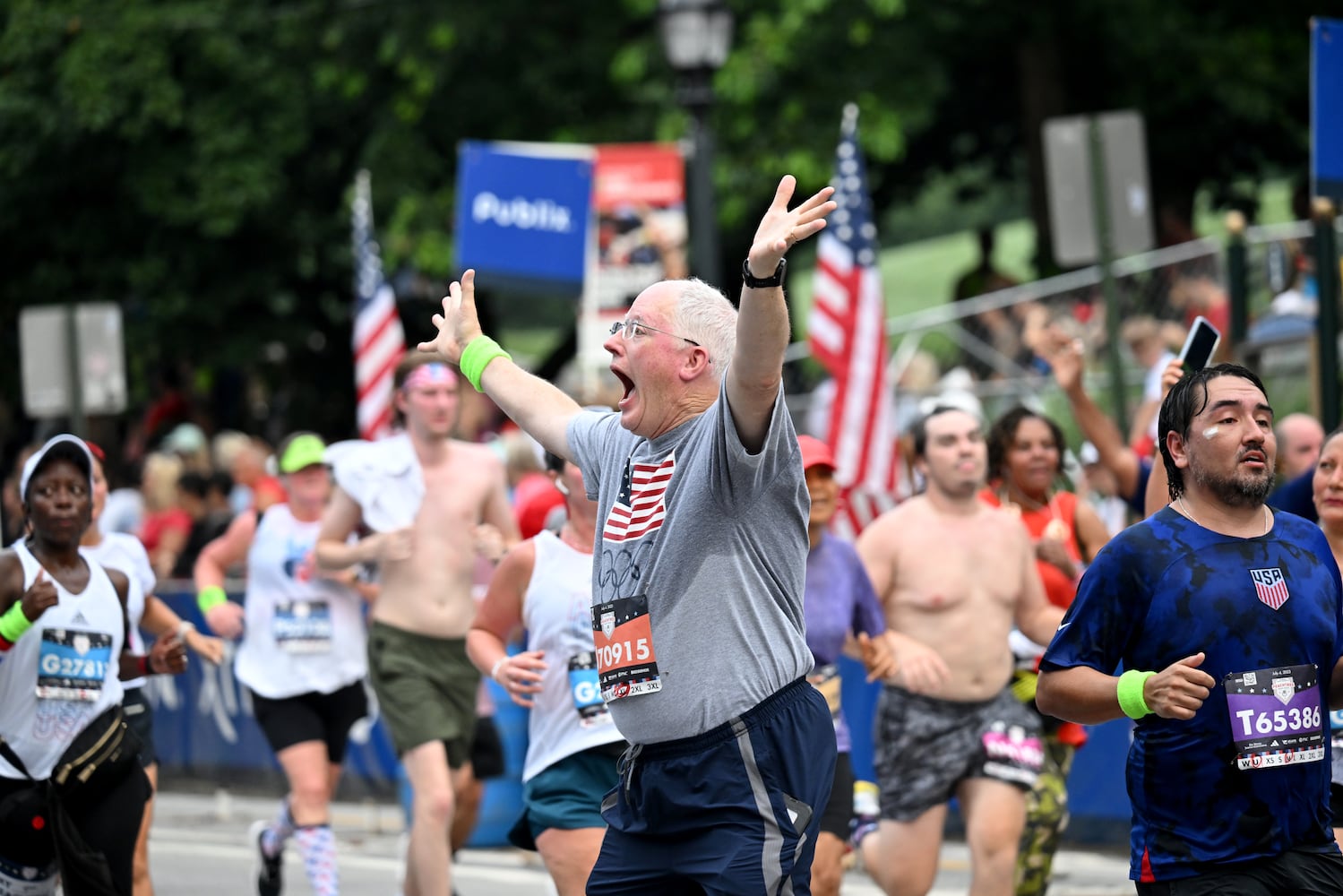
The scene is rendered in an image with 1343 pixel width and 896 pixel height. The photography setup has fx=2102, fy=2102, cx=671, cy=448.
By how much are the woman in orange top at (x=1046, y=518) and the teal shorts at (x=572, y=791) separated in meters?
2.00

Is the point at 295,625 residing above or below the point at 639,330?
below

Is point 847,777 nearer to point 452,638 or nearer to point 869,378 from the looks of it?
point 452,638

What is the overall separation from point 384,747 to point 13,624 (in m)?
7.05

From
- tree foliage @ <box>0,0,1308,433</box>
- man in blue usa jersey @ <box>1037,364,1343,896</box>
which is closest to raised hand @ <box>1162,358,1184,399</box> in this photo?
man in blue usa jersey @ <box>1037,364,1343,896</box>

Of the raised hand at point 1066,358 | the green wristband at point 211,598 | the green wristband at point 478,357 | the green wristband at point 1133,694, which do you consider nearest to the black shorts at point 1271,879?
the green wristband at point 1133,694

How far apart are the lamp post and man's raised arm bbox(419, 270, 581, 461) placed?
29.9 feet

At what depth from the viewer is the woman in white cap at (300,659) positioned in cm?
926

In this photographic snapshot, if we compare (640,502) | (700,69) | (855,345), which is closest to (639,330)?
(640,502)

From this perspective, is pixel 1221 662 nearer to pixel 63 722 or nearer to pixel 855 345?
pixel 63 722

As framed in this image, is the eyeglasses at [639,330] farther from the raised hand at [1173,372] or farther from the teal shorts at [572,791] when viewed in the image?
the teal shorts at [572,791]

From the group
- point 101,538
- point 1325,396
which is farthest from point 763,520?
point 1325,396

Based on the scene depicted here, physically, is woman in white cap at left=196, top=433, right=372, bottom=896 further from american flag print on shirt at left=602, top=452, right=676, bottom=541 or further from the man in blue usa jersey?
the man in blue usa jersey

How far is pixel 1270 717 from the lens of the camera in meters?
4.81

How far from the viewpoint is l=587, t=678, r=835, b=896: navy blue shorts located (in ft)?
15.4
